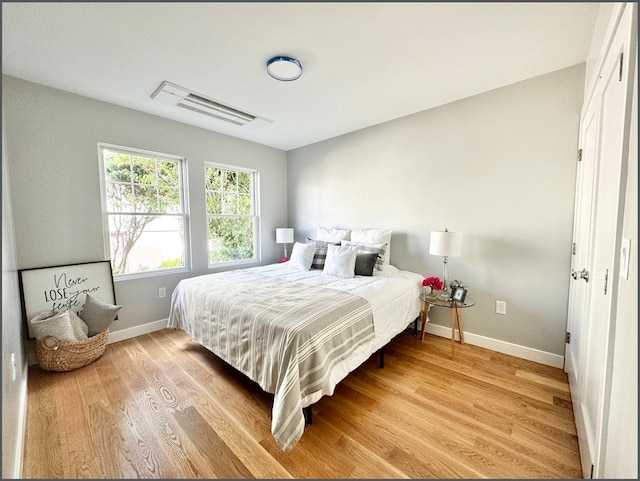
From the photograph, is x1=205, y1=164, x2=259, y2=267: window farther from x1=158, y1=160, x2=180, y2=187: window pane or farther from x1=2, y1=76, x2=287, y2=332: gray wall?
x1=158, y1=160, x2=180, y2=187: window pane

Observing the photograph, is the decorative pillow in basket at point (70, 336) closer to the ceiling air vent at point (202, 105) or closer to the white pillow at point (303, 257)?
the white pillow at point (303, 257)

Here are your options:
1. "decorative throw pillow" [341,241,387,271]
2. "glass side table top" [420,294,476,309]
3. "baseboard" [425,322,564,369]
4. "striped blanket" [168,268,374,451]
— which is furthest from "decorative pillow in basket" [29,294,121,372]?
"baseboard" [425,322,564,369]

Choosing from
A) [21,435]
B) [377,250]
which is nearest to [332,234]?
[377,250]

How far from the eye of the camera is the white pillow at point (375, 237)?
2.97 meters

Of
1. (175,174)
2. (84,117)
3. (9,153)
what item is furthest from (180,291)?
(84,117)

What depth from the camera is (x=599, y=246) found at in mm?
1221

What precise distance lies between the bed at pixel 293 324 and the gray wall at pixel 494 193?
646 millimetres

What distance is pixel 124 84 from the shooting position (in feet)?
7.34

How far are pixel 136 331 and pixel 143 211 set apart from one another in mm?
1341

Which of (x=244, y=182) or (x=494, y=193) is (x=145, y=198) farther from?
(x=494, y=193)

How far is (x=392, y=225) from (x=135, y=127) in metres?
3.09

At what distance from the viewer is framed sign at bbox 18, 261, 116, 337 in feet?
7.13

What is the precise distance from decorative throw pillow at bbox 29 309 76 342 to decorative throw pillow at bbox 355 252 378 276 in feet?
8.59

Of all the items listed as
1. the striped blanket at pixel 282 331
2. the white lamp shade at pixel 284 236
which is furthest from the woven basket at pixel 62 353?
the white lamp shade at pixel 284 236
